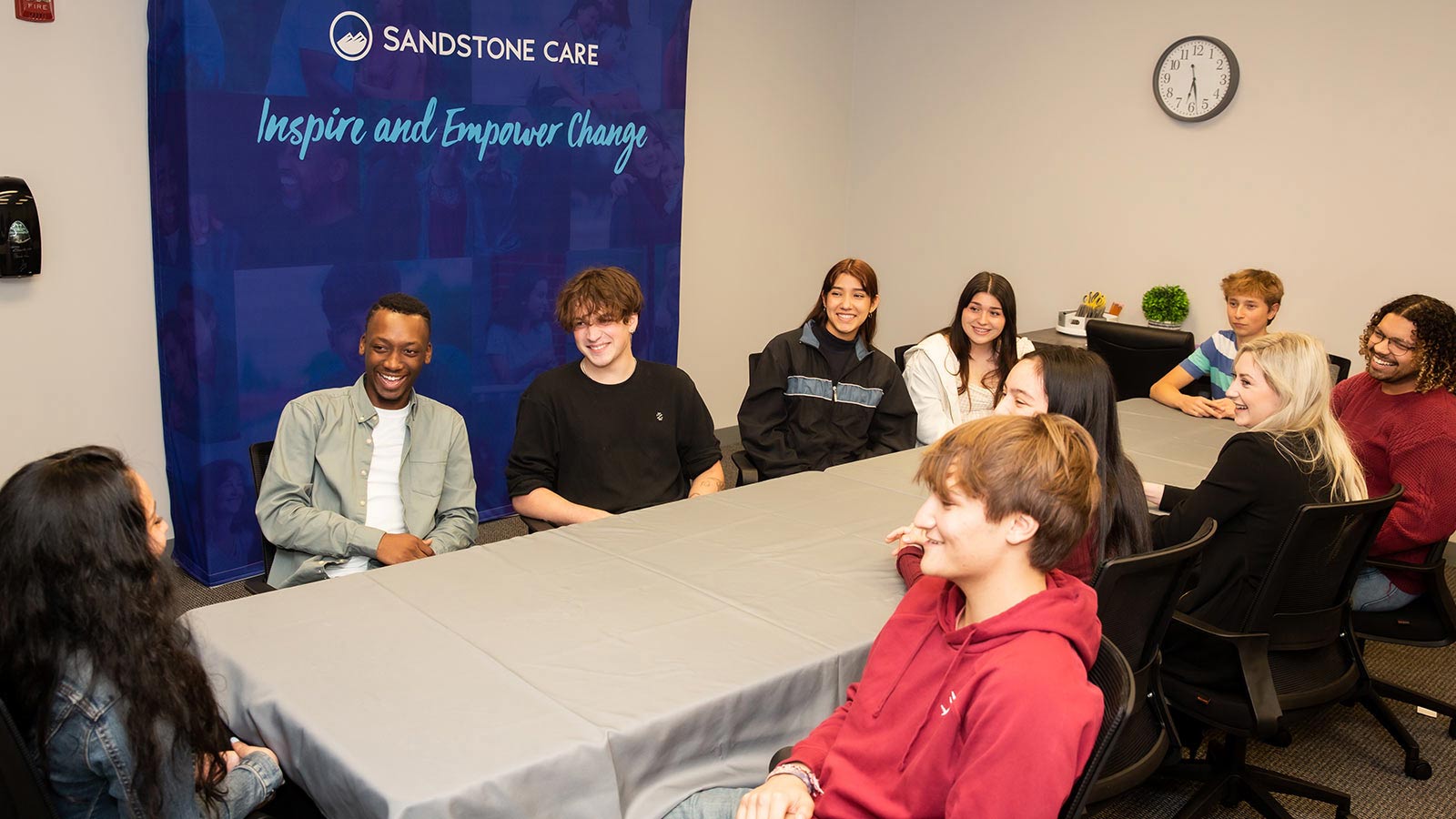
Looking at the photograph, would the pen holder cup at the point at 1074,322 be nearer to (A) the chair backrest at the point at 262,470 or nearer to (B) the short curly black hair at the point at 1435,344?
(B) the short curly black hair at the point at 1435,344

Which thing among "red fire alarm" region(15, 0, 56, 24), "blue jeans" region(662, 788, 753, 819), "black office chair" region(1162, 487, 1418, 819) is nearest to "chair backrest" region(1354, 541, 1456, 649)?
"black office chair" region(1162, 487, 1418, 819)

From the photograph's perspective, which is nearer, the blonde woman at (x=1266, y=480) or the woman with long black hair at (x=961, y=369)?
the blonde woman at (x=1266, y=480)

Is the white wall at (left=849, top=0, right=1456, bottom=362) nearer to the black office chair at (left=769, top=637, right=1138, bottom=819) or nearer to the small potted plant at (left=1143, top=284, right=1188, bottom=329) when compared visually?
the small potted plant at (left=1143, top=284, right=1188, bottom=329)

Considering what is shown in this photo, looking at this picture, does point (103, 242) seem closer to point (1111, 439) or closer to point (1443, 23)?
point (1111, 439)

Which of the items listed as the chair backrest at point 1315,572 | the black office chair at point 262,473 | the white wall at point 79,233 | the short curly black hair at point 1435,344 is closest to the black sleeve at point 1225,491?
the chair backrest at point 1315,572

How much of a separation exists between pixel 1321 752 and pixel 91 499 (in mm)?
3147

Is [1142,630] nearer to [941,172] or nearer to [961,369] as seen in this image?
[961,369]

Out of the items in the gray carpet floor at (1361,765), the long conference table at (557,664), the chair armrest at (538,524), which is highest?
the long conference table at (557,664)

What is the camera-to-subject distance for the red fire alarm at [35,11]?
140 inches

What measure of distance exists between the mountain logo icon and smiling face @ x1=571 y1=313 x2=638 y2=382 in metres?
1.68

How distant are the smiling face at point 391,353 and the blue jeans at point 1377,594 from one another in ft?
8.43

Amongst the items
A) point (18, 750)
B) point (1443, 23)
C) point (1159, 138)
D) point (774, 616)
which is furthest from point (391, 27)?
point (1443, 23)

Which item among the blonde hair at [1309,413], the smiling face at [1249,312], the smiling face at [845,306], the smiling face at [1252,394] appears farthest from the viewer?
the smiling face at [1249,312]

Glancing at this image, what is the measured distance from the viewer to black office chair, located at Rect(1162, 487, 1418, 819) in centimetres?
238
